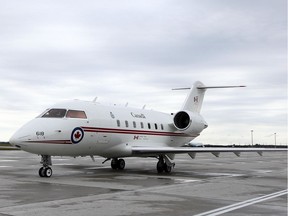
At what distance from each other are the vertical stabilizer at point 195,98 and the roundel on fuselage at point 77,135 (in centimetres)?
970

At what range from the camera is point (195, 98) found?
25312 millimetres

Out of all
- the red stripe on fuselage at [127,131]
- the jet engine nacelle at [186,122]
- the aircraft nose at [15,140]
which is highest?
the jet engine nacelle at [186,122]

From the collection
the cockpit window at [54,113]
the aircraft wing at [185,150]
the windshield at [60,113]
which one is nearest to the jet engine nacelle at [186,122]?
the aircraft wing at [185,150]

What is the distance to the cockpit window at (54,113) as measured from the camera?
16.0 meters

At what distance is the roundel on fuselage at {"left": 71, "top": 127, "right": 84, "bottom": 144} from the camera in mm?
16000

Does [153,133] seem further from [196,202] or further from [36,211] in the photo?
[36,211]

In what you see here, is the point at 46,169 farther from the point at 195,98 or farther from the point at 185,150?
the point at 195,98

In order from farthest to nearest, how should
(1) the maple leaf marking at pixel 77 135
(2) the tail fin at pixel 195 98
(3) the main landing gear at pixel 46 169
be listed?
(2) the tail fin at pixel 195 98
(1) the maple leaf marking at pixel 77 135
(3) the main landing gear at pixel 46 169

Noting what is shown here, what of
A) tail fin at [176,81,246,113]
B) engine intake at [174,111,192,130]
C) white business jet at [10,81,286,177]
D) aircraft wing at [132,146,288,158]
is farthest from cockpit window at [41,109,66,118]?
tail fin at [176,81,246,113]

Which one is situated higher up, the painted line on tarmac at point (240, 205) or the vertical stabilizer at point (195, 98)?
the vertical stabilizer at point (195, 98)

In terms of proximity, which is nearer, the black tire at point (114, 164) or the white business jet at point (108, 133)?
the white business jet at point (108, 133)

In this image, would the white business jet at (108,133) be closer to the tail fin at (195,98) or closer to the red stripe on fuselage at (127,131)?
the red stripe on fuselage at (127,131)

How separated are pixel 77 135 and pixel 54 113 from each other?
1274 mm

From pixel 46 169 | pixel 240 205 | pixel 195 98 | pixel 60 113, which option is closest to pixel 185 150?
pixel 60 113
